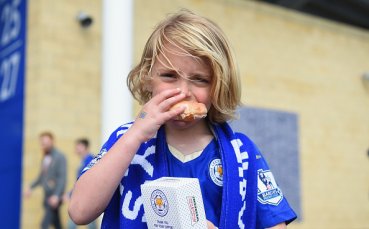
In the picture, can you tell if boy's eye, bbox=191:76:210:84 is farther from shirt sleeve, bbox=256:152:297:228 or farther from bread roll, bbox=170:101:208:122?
shirt sleeve, bbox=256:152:297:228

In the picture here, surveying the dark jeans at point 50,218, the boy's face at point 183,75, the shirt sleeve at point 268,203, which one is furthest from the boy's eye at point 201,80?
the dark jeans at point 50,218

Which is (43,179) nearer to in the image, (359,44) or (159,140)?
(159,140)

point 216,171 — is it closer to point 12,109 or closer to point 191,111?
point 191,111

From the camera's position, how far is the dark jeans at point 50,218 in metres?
8.02

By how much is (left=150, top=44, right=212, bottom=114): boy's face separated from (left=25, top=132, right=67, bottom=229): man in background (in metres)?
6.58

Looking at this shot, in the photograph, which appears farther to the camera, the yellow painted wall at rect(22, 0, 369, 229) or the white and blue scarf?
the yellow painted wall at rect(22, 0, 369, 229)

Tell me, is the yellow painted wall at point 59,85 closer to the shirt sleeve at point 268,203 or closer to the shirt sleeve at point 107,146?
the shirt sleeve at point 107,146

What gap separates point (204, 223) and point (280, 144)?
1031cm

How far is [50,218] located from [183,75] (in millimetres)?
7139

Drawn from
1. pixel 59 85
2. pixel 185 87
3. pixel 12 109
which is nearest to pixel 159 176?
pixel 185 87

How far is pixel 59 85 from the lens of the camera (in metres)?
8.66

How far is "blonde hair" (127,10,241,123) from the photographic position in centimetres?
143

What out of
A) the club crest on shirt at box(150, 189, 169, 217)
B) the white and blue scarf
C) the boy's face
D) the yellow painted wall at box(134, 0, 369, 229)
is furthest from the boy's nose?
the yellow painted wall at box(134, 0, 369, 229)

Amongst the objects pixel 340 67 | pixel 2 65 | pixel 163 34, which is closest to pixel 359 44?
pixel 340 67
